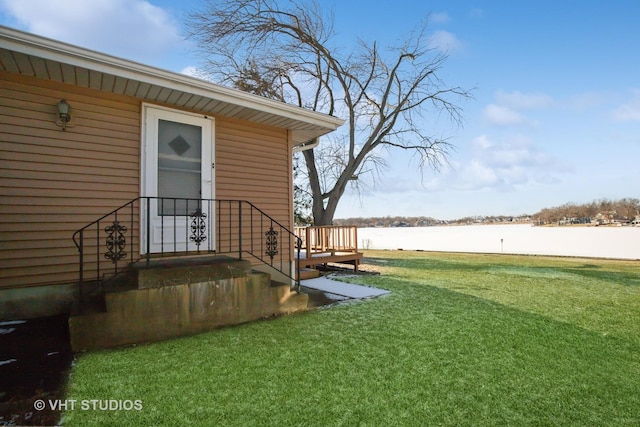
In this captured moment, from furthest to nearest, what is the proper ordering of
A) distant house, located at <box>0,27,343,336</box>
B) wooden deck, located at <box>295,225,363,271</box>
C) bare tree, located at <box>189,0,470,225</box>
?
bare tree, located at <box>189,0,470,225</box>, wooden deck, located at <box>295,225,363,271</box>, distant house, located at <box>0,27,343,336</box>

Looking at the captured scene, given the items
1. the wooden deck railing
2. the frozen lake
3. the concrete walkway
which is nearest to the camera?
the concrete walkway

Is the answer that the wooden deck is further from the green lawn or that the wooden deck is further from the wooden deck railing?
the green lawn

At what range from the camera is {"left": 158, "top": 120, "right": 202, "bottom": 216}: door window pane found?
4527 millimetres

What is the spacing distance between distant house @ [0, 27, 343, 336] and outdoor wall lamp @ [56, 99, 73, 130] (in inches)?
0.7

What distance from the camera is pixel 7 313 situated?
355 cm

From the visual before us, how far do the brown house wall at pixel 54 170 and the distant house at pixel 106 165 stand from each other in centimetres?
1

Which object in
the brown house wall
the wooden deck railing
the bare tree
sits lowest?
the wooden deck railing

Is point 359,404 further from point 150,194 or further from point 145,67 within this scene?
point 145,67

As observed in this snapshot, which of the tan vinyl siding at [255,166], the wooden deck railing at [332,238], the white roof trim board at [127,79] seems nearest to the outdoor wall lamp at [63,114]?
the white roof trim board at [127,79]

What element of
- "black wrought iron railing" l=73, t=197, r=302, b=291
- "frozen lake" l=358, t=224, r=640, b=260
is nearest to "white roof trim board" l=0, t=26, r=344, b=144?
"black wrought iron railing" l=73, t=197, r=302, b=291

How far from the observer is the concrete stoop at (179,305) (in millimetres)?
3016

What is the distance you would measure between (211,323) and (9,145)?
3.07m

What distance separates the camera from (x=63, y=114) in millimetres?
3803

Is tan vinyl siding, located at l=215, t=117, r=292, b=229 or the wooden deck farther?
the wooden deck
